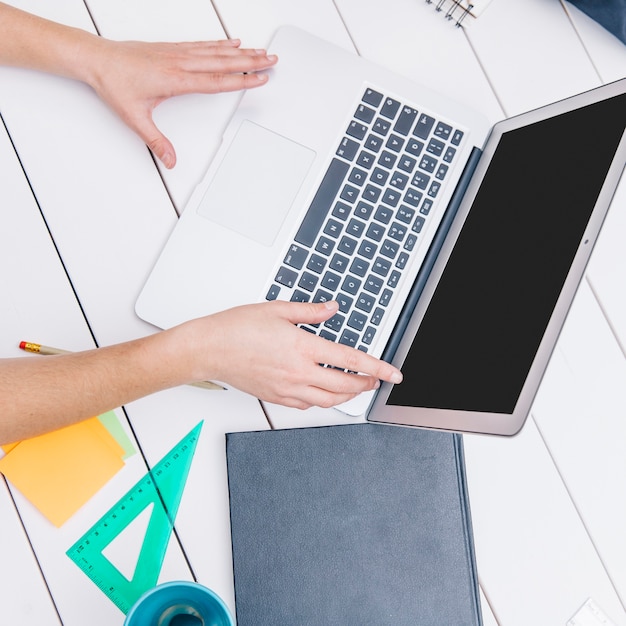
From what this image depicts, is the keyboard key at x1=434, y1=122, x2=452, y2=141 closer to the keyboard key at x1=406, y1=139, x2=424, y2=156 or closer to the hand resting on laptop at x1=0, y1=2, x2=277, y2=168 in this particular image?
the keyboard key at x1=406, y1=139, x2=424, y2=156

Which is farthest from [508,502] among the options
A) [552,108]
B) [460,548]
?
[552,108]

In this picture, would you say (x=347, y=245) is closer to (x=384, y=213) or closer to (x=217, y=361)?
(x=384, y=213)

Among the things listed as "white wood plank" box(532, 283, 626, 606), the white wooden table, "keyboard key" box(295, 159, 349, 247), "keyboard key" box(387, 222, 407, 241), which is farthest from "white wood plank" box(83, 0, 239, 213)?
"white wood plank" box(532, 283, 626, 606)

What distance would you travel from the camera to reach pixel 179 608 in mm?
688

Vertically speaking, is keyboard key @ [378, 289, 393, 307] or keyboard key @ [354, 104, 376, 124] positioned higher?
keyboard key @ [354, 104, 376, 124]

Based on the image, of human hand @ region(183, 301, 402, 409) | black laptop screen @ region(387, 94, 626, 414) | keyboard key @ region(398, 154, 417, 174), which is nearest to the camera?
black laptop screen @ region(387, 94, 626, 414)

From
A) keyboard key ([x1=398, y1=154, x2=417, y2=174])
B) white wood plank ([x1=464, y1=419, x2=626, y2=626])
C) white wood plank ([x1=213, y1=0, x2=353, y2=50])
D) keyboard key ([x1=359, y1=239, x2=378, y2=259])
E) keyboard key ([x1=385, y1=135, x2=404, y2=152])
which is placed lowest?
white wood plank ([x1=464, y1=419, x2=626, y2=626])

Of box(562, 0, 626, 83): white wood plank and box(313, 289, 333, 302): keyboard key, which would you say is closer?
box(313, 289, 333, 302): keyboard key

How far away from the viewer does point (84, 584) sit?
2.53 ft

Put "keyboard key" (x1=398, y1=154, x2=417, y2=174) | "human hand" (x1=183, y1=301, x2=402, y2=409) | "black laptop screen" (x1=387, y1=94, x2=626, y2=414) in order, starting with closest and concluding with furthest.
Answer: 1. "black laptop screen" (x1=387, y1=94, x2=626, y2=414)
2. "human hand" (x1=183, y1=301, x2=402, y2=409)
3. "keyboard key" (x1=398, y1=154, x2=417, y2=174)

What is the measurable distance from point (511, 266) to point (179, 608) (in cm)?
54

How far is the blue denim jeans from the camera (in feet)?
2.90

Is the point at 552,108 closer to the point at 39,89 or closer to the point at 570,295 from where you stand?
the point at 570,295

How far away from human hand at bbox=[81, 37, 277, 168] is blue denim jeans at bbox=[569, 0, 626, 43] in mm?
481
